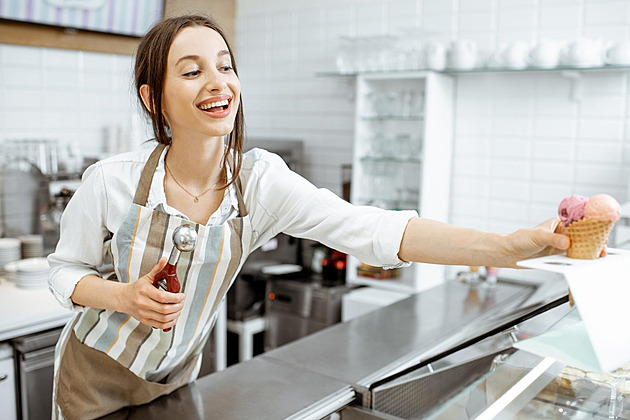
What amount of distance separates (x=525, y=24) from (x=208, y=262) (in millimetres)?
2739

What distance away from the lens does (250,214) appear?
138 cm

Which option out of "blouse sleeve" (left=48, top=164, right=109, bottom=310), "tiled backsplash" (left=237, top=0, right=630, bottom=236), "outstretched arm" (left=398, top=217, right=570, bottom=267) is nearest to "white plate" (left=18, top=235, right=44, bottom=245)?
"tiled backsplash" (left=237, top=0, right=630, bottom=236)

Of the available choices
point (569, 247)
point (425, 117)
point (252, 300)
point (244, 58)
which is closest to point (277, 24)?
point (244, 58)

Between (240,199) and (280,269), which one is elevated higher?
(240,199)

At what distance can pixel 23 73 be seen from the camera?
137 inches

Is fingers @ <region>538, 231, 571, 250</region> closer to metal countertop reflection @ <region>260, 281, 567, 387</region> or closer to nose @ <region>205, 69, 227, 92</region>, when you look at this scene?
metal countertop reflection @ <region>260, 281, 567, 387</region>

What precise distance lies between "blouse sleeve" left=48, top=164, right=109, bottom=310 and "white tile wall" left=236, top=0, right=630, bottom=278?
269cm

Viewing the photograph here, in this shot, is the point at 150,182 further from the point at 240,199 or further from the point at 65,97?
the point at 65,97

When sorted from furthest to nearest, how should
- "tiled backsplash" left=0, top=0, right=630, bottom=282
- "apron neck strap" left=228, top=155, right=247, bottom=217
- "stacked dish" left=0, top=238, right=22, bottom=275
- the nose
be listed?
"tiled backsplash" left=0, top=0, right=630, bottom=282 → "stacked dish" left=0, top=238, right=22, bottom=275 → "apron neck strap" left=228, top=155, right=247, bottom=217 → the nose

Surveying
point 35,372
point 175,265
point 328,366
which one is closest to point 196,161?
point 175,265

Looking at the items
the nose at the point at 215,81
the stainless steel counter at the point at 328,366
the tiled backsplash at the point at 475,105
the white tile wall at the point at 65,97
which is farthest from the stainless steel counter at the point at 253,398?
the white tile wall at the point at 65,97

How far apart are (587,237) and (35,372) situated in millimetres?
2262

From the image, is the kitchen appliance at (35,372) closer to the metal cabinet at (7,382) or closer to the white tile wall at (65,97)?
the metal cabinet at (7,382)

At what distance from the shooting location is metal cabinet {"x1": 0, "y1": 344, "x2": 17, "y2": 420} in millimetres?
2459
